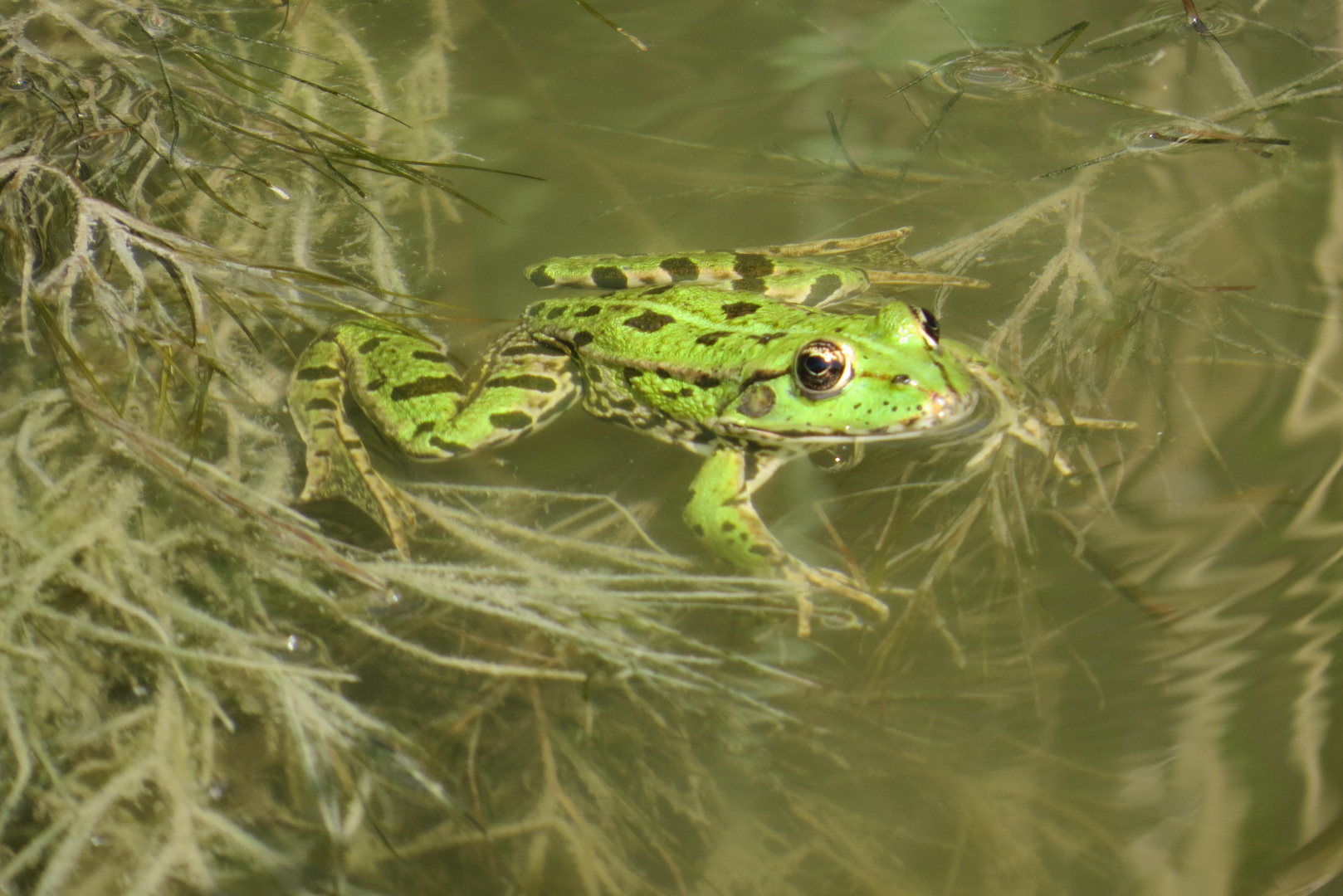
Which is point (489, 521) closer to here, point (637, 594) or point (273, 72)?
point (637, 594)

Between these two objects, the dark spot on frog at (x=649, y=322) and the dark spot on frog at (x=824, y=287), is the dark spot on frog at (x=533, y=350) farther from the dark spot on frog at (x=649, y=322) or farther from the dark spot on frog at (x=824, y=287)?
the dark spot on frog at (x=824, y=287)

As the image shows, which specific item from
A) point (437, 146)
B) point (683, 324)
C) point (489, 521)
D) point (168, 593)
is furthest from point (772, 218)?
point (168, 593)

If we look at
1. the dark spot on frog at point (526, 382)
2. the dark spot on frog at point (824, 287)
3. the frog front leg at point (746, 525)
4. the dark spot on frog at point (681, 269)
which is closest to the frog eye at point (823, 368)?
the frog front leg at point (746, 525)

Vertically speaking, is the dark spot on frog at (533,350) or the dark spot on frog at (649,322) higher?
the dark spot on frog at (649,322)

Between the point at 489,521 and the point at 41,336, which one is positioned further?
the point at 41,336

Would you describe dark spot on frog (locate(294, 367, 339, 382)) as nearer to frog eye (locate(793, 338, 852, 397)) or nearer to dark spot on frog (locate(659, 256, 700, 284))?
dark spot on frog (locate(659, 256, 700, 284))

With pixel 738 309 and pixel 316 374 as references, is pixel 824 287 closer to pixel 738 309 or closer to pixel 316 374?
pixel 738 309

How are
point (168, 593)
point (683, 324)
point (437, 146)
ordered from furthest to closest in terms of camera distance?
1. point (437, 146)
2. point (683, 324)
3. point (168, 593)

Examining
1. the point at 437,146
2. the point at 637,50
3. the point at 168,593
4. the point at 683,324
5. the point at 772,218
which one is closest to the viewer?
the point at 168,593

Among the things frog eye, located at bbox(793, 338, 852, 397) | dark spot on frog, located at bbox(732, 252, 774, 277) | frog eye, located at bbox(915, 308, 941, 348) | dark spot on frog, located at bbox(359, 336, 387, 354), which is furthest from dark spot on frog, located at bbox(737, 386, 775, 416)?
dark spot on frog, located at bbox(359, 336, 387, 354)
